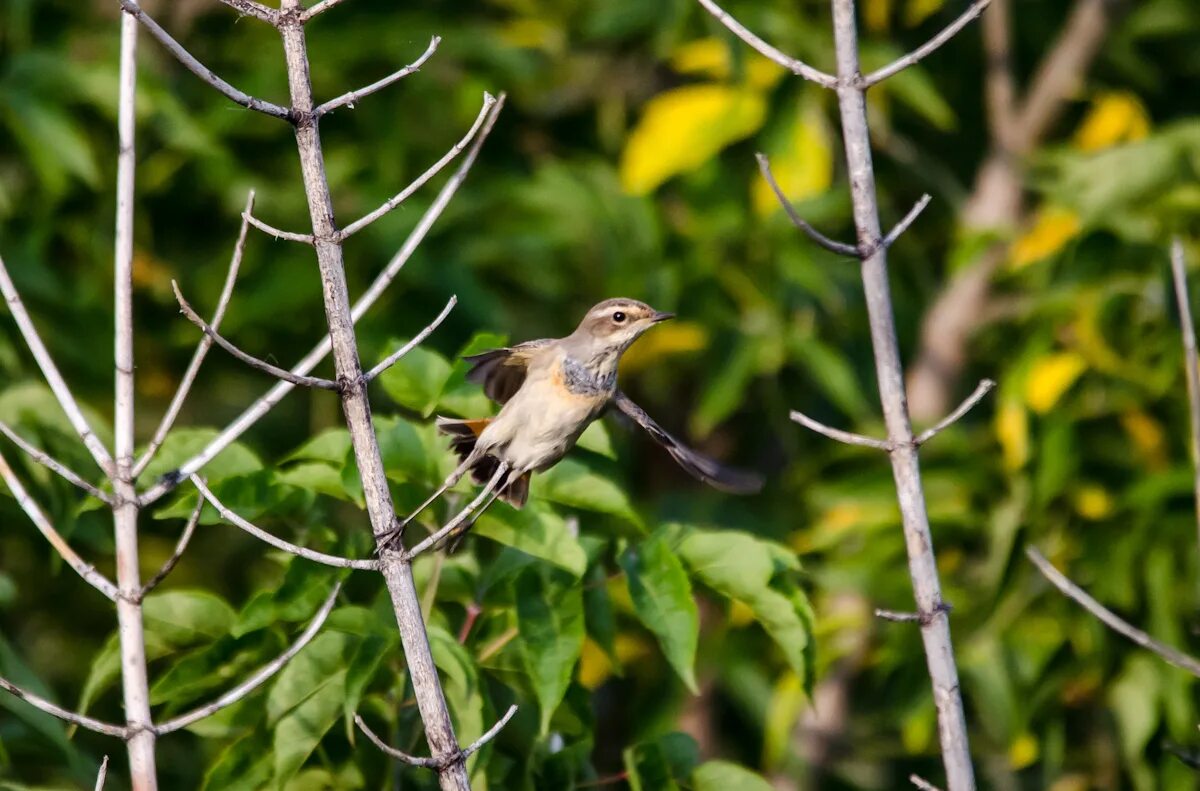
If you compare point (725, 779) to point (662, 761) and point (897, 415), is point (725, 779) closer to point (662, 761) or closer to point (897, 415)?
point (662, 761)

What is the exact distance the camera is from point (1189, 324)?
2.93m

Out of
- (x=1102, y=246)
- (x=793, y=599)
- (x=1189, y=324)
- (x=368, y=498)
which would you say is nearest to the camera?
(x=368, y=498)

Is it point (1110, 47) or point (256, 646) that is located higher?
point (1110, 47)

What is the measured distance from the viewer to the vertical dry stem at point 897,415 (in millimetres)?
2566

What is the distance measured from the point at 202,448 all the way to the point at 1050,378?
3235 millimetres

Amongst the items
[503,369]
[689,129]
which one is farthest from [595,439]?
[689,129]

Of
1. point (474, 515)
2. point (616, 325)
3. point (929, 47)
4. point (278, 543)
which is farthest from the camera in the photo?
point (616, 325)

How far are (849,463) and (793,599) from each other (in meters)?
2.72

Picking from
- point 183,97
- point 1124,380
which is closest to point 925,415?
point 1124,380

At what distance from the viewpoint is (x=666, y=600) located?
9.84 feet

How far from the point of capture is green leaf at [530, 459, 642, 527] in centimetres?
311

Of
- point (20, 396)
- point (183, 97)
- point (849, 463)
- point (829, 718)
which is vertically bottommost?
point (829, 718)

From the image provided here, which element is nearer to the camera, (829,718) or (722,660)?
(722,660)

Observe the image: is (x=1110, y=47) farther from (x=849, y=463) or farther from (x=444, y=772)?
(x=444, y=772)
